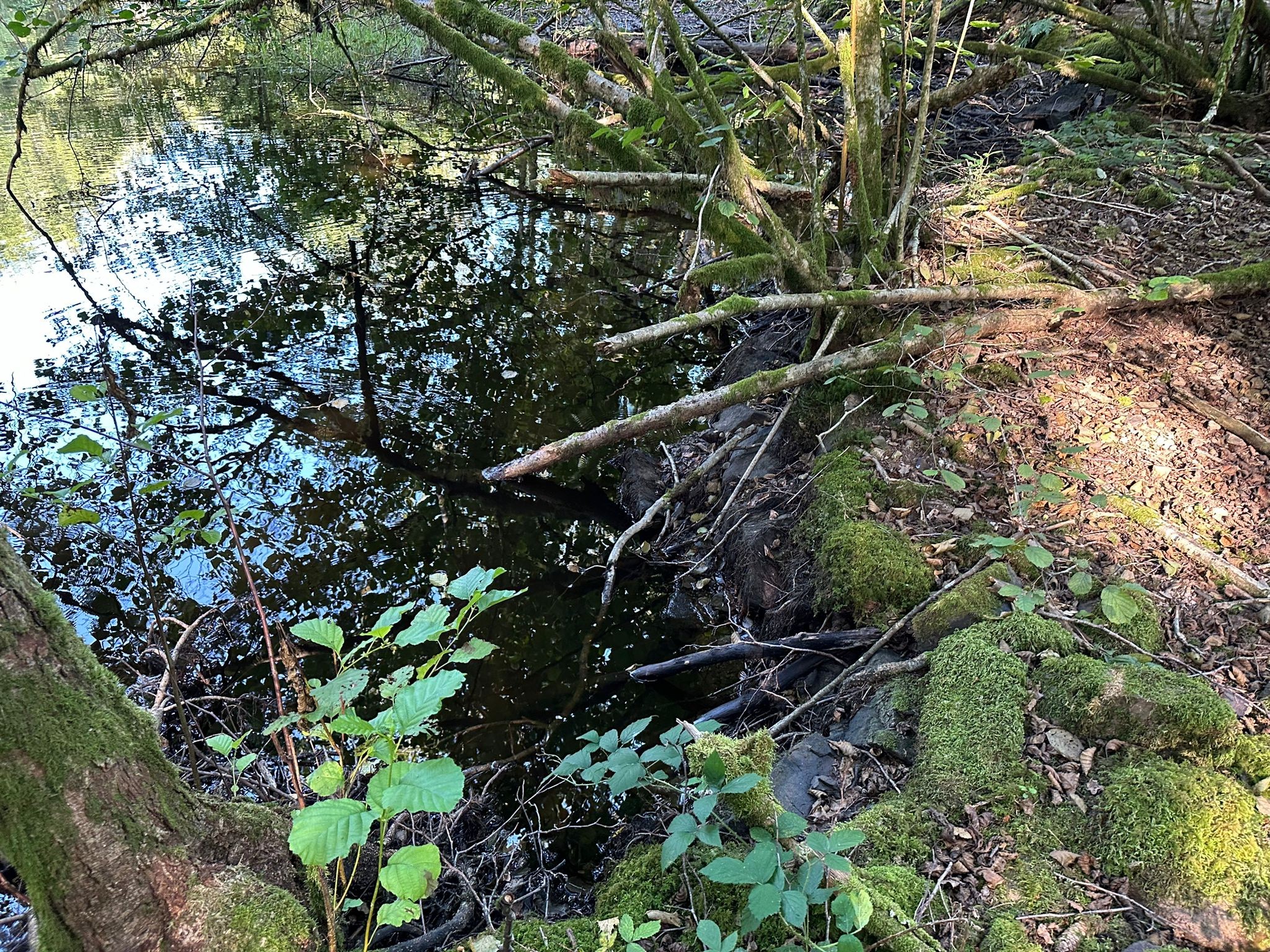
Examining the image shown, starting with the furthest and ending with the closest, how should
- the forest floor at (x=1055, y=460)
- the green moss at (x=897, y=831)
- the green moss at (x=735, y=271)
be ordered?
1. the green moss at (x=735, y=271)
2. the forest floor at (x=1055, y=460)
3. the green moss at (x=897, y=831)

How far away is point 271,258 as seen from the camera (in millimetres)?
7992

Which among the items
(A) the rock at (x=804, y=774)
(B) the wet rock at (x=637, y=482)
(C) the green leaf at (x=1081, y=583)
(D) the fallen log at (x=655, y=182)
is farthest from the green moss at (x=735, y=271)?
(A) the rock at (x=804, y=774)

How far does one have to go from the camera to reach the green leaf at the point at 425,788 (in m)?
1.15

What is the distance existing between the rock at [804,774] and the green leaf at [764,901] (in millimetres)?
855

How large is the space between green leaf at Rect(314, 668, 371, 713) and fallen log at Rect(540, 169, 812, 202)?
322 centimetres

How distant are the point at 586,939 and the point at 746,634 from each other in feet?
6.62

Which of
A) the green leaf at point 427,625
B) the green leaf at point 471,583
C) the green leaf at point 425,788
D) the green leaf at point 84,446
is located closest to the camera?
the green leaf at point 425,788

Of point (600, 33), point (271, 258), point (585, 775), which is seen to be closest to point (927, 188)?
point (600, 33)

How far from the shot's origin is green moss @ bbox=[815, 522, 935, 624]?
298 cm

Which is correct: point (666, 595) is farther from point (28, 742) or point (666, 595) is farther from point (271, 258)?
point (271, 258)

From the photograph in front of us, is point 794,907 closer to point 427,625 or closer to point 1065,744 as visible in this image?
point 427,625

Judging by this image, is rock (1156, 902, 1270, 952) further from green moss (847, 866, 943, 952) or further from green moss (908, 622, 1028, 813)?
green moss (847, 866, 943, 952)

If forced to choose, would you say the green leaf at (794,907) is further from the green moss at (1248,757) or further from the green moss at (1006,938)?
the green moss at (1248,757)

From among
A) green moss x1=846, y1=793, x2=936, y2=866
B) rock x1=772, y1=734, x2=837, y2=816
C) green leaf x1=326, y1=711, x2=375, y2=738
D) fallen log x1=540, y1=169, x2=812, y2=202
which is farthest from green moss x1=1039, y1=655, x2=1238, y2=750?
fallen log x1=540, y1=169, x2=812, y2=202
